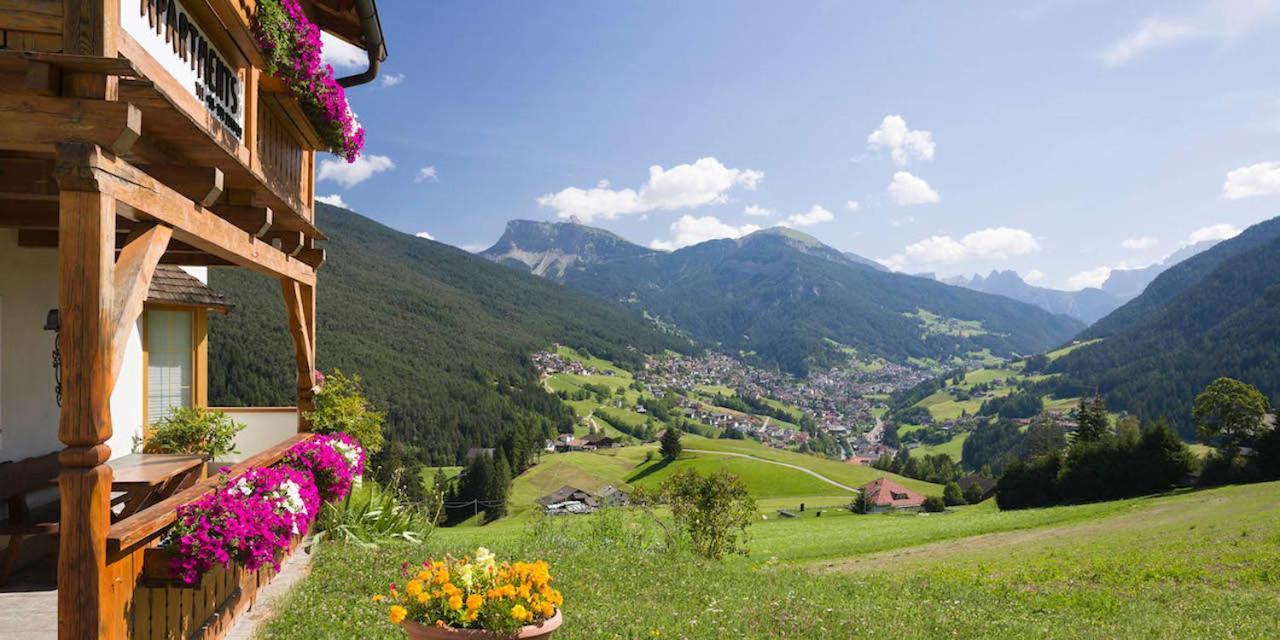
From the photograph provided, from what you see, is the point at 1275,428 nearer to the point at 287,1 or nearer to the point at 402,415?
the point at 287,1

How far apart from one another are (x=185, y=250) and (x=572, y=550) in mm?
7257

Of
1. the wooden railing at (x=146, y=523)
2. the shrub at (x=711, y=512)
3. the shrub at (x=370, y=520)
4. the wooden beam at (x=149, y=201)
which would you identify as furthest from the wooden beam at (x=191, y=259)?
the shrub at (x=711, y=512)

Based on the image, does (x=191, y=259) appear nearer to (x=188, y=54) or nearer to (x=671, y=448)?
(x=188, y=54)

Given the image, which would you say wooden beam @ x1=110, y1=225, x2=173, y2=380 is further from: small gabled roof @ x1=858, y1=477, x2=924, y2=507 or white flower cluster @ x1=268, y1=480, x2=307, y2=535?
small gabled roof @ x1=858, y1=477, x2=924, y2=507

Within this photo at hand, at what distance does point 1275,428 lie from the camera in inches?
1444

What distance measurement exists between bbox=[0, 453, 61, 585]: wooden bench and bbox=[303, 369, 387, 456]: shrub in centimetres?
371

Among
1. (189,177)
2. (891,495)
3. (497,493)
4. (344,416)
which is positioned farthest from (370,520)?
(891,495)

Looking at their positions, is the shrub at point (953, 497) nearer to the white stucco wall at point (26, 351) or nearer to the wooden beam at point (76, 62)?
the white stucco wall at point (26, 351)

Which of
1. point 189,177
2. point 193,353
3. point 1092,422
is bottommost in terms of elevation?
point 1092,422

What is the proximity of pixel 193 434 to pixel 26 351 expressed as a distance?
2.53 metres

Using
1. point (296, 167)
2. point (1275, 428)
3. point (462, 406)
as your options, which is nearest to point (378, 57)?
point (296, 167)

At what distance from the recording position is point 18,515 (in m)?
7.23

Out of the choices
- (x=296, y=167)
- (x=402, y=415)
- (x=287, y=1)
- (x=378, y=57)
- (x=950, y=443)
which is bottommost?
(x=950, y=443)

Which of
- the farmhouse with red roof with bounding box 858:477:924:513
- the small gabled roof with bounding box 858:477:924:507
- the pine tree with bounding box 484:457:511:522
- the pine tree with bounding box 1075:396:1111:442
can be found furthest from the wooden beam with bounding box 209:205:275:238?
the small gabled roof with bounding box 858:477:924:507
